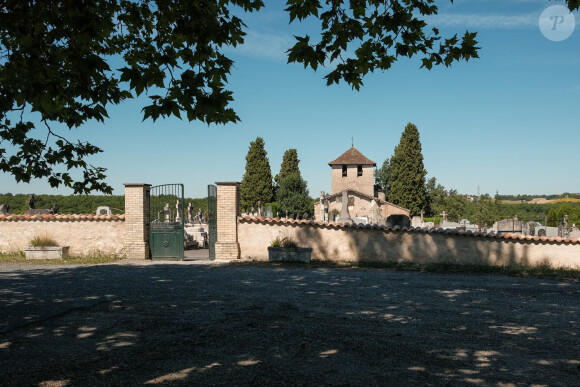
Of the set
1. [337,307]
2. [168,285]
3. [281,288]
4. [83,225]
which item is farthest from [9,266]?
[337,307]

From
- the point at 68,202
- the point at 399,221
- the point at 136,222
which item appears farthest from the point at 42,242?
the point at 68,202

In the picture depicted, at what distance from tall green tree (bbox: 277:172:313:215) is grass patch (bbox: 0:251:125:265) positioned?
31375 millimetres

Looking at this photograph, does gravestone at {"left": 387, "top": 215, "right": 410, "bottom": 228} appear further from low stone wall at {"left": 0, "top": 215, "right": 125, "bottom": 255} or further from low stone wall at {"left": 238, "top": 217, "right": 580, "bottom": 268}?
low stone wall at {"left": 0, "top": 215, "right": 125, "bottom": 255}

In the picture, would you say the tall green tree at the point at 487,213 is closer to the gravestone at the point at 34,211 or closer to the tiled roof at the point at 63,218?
the tiled roof at the point at 63,218

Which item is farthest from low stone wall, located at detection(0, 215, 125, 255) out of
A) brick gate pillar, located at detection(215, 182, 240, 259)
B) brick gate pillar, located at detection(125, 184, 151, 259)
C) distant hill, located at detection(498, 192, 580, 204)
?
distant hill, located at detection(498, 192, 580, 204)

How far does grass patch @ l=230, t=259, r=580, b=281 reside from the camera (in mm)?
11867

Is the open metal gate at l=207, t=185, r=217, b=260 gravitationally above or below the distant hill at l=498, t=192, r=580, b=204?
below

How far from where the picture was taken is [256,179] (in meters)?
48.6

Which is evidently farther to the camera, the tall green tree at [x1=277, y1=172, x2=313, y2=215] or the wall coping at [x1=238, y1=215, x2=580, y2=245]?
the tall green tree at [x1=277, y1=172, x2=313, y2=215]

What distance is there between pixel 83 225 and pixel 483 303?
13.4 meters

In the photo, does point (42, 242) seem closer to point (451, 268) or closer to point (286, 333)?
point (286, 333)

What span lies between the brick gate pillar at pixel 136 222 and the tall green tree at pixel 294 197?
103 ft

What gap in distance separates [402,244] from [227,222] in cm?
570

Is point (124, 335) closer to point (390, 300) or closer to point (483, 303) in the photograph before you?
point (390, 300)
